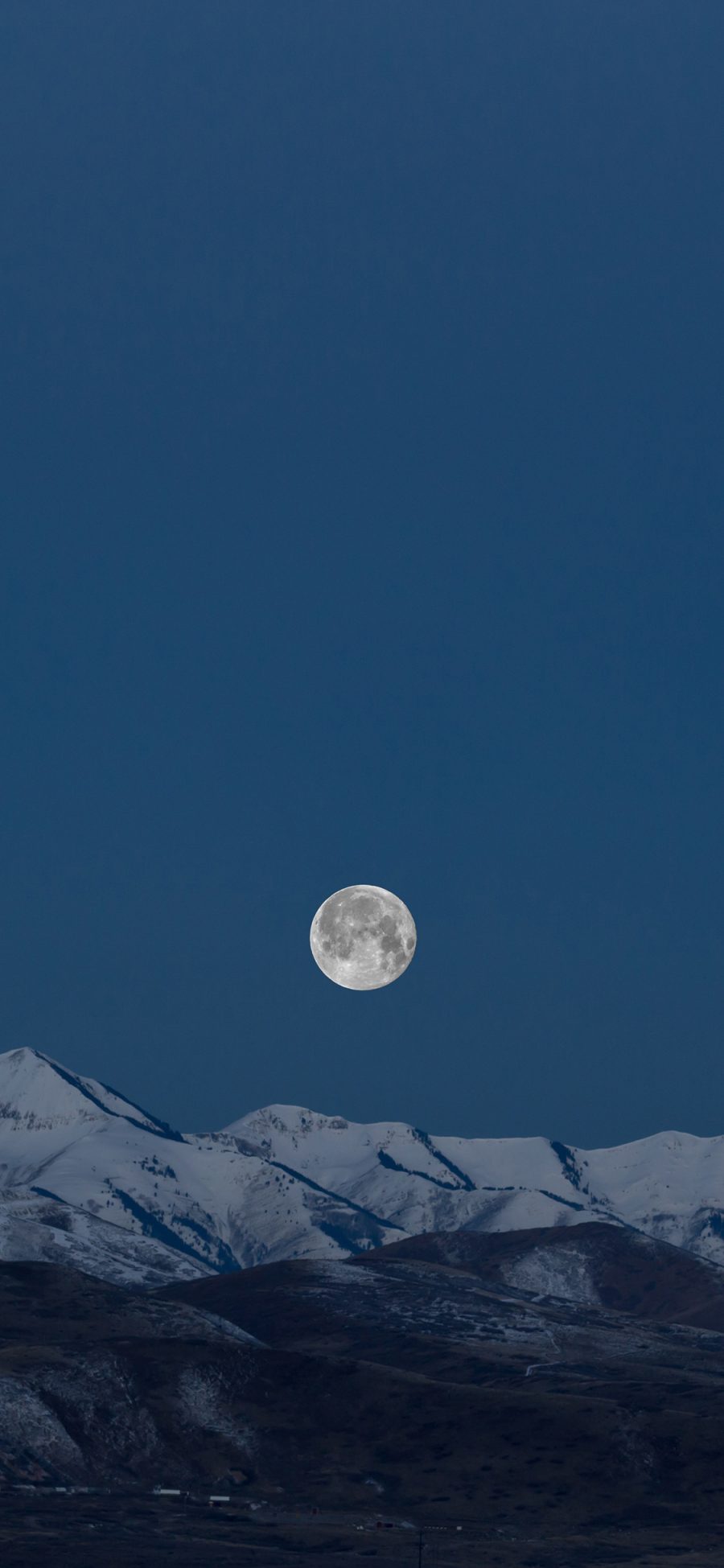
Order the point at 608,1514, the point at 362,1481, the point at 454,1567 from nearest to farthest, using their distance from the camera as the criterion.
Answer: the point at 454,1567, the point at 608,1514, the point at 362,1481

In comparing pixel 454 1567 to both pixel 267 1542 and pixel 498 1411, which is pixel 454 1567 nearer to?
pixel 267 1542

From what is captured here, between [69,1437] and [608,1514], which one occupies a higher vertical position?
[69,1437]

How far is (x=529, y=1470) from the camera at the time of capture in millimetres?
162250

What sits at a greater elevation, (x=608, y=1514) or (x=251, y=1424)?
(x=251, y=1424)

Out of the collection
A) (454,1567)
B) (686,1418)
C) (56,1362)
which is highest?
(56,1362)

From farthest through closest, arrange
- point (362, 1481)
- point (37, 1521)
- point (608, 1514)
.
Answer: point (362, 1481) → point (608, 1514) → point (37, 1521)

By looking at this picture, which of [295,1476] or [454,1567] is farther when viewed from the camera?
[295,1476]

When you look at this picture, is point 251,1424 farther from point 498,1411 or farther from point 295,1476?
point 498,1411

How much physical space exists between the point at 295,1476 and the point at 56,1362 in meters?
28.7

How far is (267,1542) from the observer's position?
138 metres

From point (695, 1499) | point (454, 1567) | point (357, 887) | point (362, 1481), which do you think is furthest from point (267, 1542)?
point (357, 887)

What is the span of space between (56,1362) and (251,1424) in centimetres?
2121

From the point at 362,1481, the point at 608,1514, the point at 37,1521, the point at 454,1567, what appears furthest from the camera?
the point at 362,1481

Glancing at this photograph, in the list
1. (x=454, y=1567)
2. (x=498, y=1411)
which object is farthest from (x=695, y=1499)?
(x=454, y=1567)
